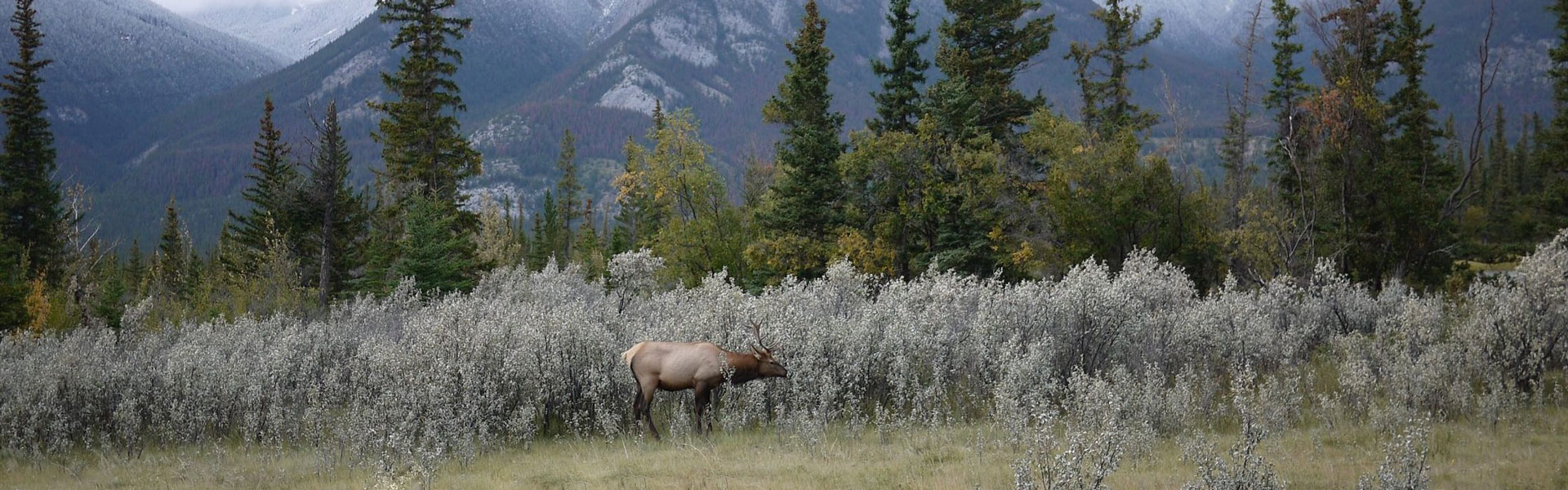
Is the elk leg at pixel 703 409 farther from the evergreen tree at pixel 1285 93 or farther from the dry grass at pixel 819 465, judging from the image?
the evergreen tree at pixel 1285 93

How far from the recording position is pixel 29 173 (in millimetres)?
35062

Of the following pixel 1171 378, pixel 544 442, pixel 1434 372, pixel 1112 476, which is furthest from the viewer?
pixel 1171 378

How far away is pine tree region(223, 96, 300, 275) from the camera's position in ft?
102

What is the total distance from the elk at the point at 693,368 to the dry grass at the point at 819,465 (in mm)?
643

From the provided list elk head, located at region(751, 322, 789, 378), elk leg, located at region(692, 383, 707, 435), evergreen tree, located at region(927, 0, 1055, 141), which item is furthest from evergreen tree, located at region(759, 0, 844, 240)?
elk leg, located at region(692, 383, 707, 435)

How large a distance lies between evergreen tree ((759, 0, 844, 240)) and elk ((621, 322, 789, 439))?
19.1 meters

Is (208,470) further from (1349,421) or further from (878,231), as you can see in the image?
(878,231)

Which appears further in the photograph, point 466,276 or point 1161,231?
point 466,276

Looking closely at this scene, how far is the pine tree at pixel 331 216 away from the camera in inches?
1120

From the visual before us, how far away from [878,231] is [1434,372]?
19.8 metres

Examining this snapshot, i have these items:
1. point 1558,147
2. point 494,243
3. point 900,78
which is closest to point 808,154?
point 900,78

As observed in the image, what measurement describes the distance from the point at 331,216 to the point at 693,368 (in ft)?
73.8

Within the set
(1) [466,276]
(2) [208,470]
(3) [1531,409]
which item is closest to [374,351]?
(2) [208,470]

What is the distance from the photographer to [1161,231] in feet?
85.1
